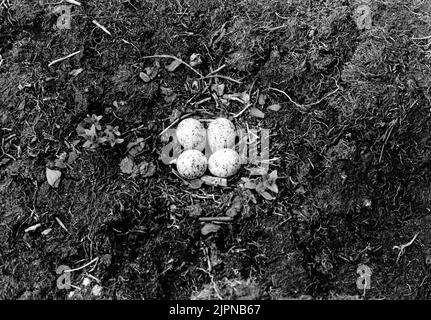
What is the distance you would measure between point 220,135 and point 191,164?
0.74 feet

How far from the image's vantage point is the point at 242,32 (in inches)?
114

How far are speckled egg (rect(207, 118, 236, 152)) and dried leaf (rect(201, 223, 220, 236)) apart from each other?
1.33 ft

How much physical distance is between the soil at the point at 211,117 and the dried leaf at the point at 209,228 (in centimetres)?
3

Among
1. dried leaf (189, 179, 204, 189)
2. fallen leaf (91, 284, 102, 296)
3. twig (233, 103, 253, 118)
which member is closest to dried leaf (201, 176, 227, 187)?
dried leaf (189, 179, 204, 189)

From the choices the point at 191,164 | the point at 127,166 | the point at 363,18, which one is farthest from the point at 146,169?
the point at 363,18

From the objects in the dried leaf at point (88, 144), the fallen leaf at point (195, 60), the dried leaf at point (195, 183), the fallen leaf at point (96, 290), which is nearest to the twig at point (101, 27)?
the fallen leaf at point (195, 60)

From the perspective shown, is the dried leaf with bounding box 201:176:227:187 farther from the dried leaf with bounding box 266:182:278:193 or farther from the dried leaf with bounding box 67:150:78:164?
the dried leaf with bounding box 67:150:78:164

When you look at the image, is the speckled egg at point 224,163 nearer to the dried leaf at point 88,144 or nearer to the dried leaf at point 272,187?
the dried leaf at point 272,187

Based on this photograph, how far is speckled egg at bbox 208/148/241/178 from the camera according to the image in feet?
8.43

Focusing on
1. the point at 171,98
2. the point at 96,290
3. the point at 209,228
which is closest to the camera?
the point at 96,290

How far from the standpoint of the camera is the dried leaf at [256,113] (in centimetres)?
278

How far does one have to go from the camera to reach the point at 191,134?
8.57 ft

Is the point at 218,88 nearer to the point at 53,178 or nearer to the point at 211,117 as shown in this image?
the point at 211,117
